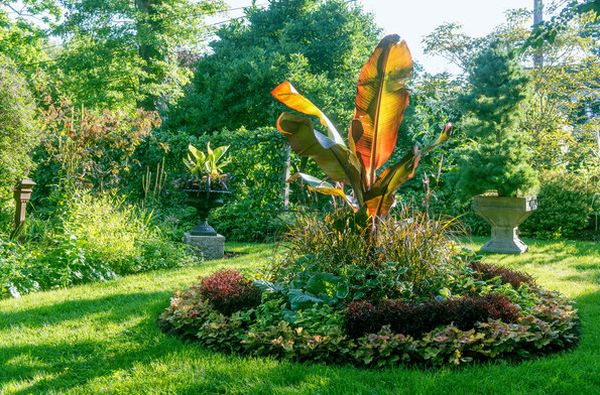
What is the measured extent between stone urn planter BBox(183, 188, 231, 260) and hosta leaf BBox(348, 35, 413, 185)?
12.2ft

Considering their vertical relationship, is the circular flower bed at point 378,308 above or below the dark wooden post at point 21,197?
below

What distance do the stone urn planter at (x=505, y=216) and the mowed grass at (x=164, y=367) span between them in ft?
10.6

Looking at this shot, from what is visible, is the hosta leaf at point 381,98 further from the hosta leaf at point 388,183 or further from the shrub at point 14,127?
the shrub at point 14,127

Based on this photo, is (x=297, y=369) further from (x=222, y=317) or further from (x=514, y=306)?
(x=514, y=306)

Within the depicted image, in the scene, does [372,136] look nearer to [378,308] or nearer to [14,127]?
[378,308]

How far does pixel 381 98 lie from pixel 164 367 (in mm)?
3035

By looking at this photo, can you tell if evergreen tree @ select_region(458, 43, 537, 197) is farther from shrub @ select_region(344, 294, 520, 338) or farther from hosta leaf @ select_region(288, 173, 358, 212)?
shrub @ select_region(344, 294, 520, 338)

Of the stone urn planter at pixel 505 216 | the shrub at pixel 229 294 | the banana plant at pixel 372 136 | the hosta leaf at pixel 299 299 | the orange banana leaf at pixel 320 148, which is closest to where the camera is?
the hosta leaf at pixel 299 299

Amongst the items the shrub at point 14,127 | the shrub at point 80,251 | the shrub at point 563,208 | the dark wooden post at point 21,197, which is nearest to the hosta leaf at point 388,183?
the shrub at point 80,251

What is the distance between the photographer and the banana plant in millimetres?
4980

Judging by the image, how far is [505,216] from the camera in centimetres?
865

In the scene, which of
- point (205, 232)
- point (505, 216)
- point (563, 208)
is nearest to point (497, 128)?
point (505, 216)

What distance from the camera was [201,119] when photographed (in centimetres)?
1662

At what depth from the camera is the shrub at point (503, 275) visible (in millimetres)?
5176
